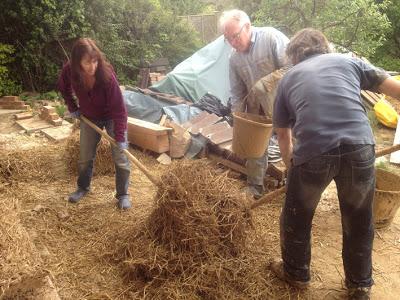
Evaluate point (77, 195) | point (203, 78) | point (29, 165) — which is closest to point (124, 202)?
point (77, 195)

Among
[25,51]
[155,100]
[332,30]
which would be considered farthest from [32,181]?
[332,30]

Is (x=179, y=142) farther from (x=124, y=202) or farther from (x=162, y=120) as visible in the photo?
(x=124, y=202)

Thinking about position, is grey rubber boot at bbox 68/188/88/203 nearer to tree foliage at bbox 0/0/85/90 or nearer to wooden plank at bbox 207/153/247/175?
wooden plank at bbox 207/153/247/175

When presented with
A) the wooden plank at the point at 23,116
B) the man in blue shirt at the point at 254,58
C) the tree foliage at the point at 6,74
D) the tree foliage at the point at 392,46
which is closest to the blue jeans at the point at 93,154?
the man in blue shirt at the point at 254,58

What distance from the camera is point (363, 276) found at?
272 centimetres

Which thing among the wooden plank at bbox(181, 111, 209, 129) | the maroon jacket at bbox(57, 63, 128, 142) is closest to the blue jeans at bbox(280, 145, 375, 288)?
the maroon jacket at bbox(57, 63, 128, 142)

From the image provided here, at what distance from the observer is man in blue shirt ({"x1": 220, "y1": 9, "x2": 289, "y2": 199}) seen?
3.74 metres

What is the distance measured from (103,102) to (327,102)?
2176 millimetres

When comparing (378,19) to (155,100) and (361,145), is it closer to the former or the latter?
(155,100)

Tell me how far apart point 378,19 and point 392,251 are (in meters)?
5.27

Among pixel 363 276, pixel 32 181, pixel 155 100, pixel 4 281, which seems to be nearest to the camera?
pixel 4 281

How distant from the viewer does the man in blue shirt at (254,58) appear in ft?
12.3

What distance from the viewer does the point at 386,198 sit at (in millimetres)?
3629

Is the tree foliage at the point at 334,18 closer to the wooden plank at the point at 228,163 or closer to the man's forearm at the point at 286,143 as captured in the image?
the wooden plank at the point at 228,163
